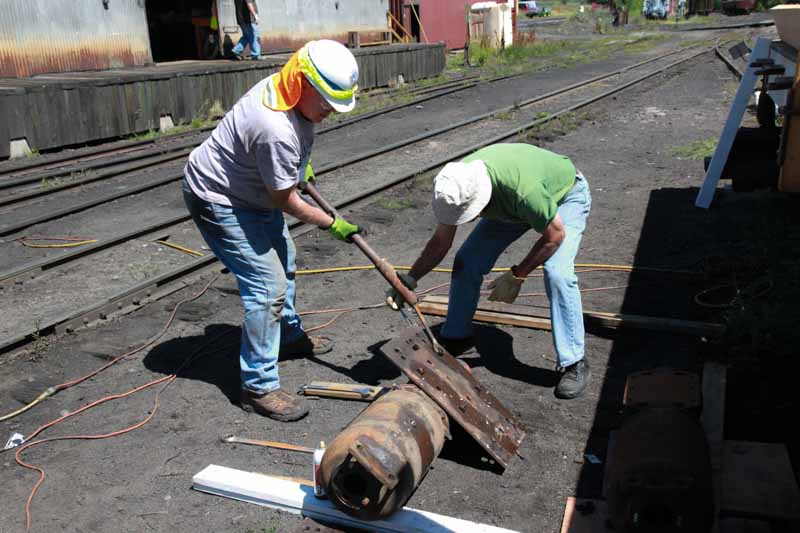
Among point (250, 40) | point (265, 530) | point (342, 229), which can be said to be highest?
point (250, 40)

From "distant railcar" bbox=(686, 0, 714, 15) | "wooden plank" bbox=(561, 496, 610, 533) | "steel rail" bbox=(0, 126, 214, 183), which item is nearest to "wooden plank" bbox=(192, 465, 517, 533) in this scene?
"wooden plank" bbox=(561, 496, 610, 533)

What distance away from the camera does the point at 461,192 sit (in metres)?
3.70

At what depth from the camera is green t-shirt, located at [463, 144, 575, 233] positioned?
386 cm

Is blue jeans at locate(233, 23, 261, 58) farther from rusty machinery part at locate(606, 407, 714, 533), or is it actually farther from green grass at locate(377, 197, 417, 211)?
rusty machinery part at locate(606, 407, 714, 533)

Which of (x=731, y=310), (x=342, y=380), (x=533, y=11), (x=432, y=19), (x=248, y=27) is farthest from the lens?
(x=533, y=11)

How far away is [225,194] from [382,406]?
1.48 metres

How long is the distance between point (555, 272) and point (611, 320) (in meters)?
1.16

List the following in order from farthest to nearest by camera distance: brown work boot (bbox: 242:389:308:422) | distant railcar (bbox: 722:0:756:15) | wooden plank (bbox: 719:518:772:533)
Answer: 1. distant railcar (bbox: 722:0:756:15)
2. brown work boot (bbox: 242:389:308:422)
3. wooden plank (bbox: 719:518:772:533)

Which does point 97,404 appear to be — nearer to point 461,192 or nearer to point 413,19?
point 461,192

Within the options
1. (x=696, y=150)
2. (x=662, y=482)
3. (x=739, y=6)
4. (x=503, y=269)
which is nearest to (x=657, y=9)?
(x=739, y=6)

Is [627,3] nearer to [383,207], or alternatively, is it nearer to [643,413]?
[383,207]

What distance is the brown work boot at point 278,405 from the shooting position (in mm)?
4195

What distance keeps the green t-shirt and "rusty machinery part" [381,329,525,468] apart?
0.83 meters

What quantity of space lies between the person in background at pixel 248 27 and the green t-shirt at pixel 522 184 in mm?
14322
